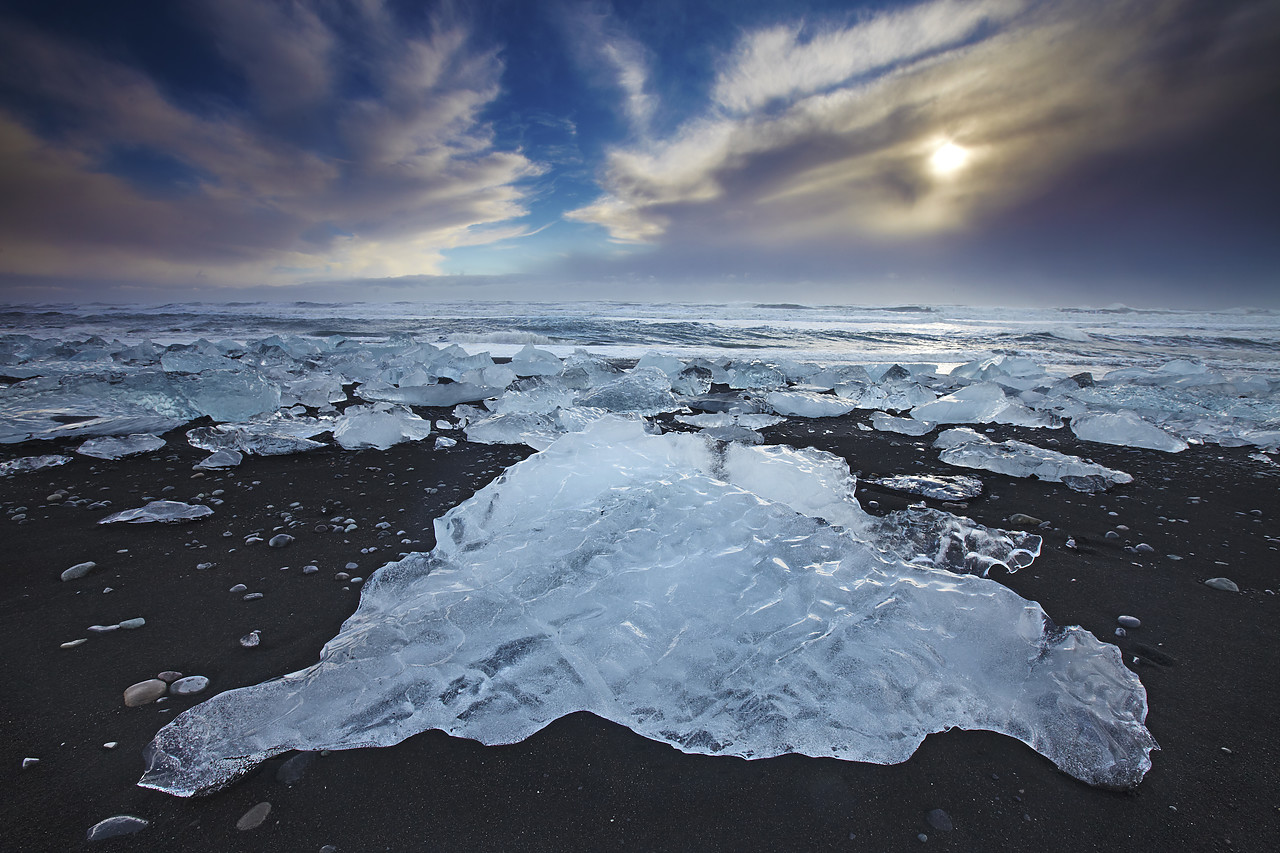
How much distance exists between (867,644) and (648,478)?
1348 mm

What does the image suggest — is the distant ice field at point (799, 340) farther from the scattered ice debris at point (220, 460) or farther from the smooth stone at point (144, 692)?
the smooth stone at point (144, 692)

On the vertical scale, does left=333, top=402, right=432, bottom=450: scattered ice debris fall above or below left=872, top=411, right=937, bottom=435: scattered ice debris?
above

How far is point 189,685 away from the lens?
57.6 inches

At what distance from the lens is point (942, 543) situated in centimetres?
230

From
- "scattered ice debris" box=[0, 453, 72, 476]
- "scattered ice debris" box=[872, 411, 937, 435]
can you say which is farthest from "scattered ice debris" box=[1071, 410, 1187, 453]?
"scattered ice debris" box=[0, 453, 72, 476]

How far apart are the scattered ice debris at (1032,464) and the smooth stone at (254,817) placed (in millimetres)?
4070

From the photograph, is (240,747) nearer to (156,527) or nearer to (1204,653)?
(156,527)

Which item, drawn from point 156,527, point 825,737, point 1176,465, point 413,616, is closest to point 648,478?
point 413,616

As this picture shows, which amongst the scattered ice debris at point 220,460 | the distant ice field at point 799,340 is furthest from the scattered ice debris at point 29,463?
the distant ice field at point 799,340

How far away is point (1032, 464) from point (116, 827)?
446cm

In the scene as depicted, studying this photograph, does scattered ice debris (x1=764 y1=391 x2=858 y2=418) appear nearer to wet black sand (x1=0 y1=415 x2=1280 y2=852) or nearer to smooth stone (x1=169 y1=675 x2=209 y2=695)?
wet black sand (x1=0 y1=415 x2=1280 y2=852)

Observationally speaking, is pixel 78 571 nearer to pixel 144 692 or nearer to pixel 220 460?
pixel 144 692

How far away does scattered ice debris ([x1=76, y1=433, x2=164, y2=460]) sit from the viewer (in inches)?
140

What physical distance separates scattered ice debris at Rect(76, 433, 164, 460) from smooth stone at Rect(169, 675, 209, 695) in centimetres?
320
